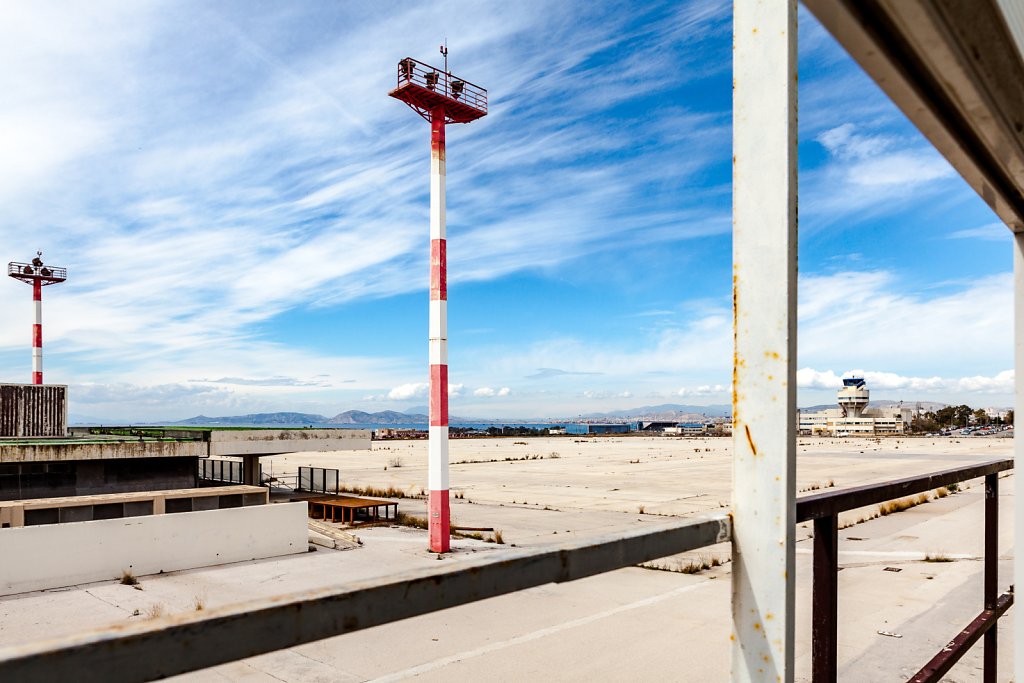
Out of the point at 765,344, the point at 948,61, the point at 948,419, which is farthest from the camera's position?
the point at 948,419

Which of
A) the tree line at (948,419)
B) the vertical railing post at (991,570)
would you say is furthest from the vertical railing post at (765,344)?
the tree line at (948,419)

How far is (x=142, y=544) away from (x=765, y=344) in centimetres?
1558

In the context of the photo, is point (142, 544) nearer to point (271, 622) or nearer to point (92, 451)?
point (92, 451)

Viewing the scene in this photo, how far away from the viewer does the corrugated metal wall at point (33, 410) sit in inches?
879

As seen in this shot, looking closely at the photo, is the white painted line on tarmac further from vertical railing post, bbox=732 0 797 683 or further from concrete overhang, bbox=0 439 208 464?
concrete overhang, bbox=0 439 208 464

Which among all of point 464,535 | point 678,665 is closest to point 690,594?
point 678,665

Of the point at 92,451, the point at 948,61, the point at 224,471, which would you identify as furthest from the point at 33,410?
the point at 948,61

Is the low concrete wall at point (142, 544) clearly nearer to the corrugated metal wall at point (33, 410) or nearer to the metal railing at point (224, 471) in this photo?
the metal railing at point (224, 471)

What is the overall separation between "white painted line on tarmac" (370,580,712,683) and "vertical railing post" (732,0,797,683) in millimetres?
7200

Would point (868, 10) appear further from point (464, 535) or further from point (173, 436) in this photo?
point (173, 436)

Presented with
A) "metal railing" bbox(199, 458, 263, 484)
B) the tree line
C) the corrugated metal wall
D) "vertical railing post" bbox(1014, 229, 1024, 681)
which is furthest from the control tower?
"vertical railing post" bbox(1014, 229, 1024, 681)

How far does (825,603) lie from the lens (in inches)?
79.6

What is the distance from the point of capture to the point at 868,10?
1.60m

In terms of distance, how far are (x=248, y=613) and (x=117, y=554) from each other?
15557 mm
